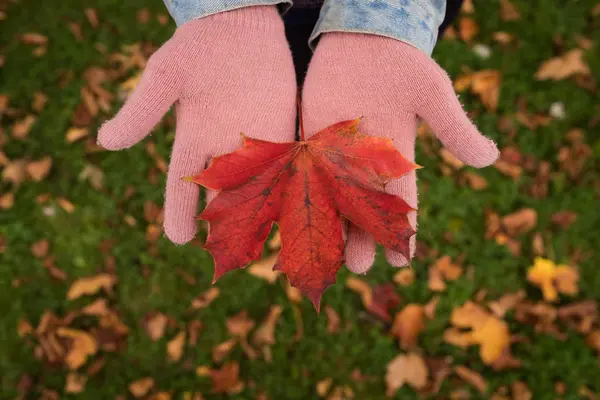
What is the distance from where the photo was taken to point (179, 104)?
5.02 feet

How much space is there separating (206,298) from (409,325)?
97 cm

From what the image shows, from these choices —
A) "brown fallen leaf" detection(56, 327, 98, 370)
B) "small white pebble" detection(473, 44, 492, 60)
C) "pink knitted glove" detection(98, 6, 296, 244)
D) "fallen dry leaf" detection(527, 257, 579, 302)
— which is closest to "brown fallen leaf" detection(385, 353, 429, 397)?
"fallen dry leaf" detection(527, 257, 579, 302)

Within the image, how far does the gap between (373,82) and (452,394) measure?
1.52 m

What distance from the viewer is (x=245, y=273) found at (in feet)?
7.84

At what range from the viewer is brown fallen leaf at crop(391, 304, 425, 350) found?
229cm

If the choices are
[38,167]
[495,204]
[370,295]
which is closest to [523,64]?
[495,204]

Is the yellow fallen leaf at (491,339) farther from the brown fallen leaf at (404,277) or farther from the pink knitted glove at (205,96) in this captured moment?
the pink knitted glove at (205,96)

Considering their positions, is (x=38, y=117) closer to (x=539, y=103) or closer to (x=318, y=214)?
(x=318, y=214)

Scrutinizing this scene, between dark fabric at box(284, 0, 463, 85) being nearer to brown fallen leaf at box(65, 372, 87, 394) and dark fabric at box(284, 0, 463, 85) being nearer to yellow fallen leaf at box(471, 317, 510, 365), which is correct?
yellow fallen leaf at box(471, 317, 510, 365)

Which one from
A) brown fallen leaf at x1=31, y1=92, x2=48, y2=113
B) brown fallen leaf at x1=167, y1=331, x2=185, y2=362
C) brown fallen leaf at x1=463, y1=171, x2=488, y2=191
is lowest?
brown fallen leaf at x1=167, y1=331, x2=185, y2=362

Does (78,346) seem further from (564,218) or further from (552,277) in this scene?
(564,218)

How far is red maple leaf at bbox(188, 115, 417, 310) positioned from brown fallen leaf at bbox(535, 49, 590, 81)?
1841 mm

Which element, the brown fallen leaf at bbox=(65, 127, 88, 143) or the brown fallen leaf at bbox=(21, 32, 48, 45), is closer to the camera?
the brown fallen leaf at bbox=(65, 127, 88, 143)

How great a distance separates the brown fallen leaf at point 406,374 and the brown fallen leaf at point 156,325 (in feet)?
3.51
